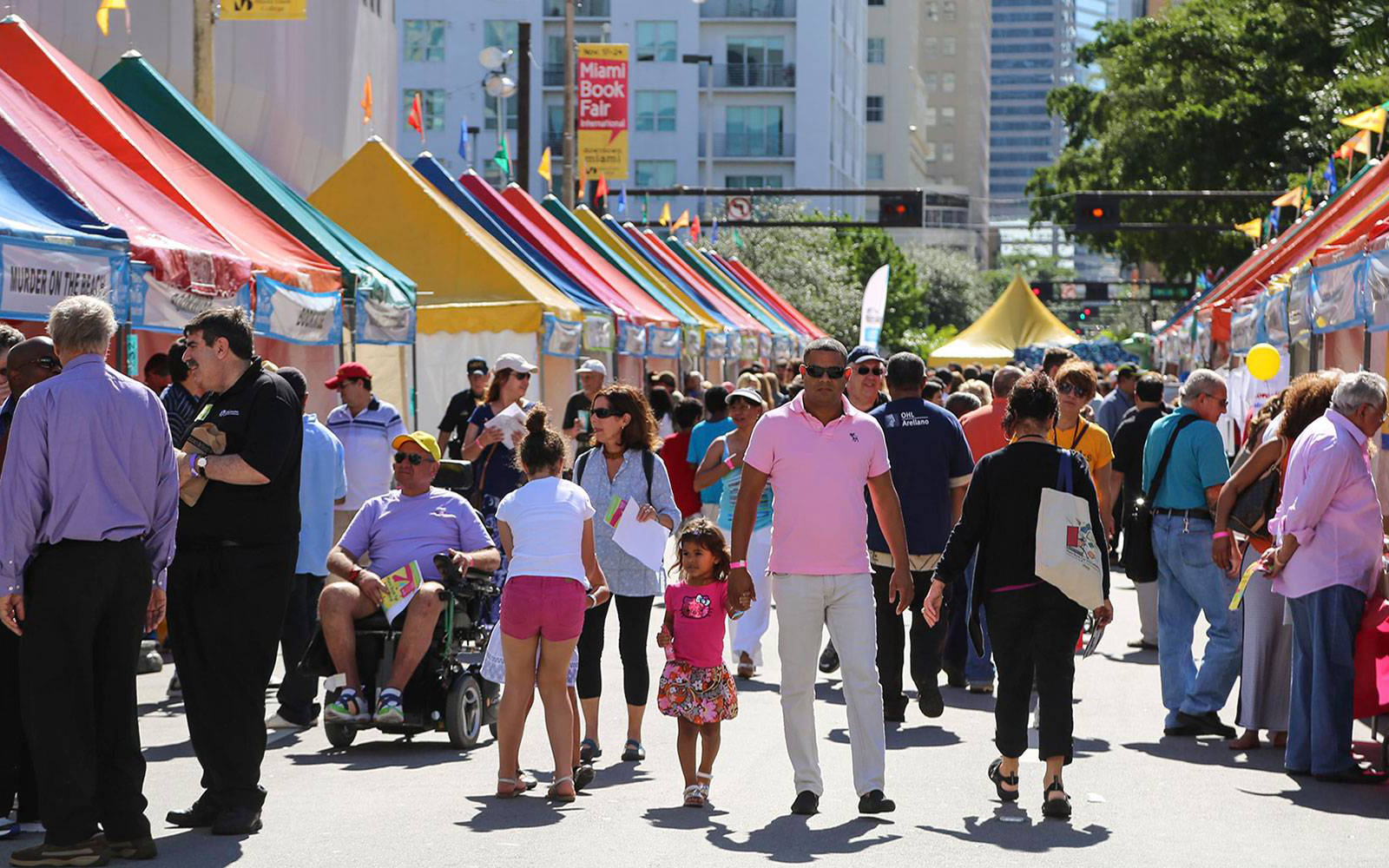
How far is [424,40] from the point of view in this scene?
91.6 m

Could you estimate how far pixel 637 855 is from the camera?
7.20 metres

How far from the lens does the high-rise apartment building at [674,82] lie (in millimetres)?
90562

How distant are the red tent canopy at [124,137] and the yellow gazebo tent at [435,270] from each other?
6.21m

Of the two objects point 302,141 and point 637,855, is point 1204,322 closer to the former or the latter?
point 302,141

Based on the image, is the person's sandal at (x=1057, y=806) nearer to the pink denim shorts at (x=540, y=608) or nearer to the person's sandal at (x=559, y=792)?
the person's sandal at (x=559, y=792)

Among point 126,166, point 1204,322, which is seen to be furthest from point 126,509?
point 1204,322

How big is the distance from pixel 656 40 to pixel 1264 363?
75.1 metres

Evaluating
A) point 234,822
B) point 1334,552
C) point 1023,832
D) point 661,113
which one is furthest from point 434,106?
point 1023,832

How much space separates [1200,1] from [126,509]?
1916 inches

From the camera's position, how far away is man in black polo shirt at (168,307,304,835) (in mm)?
7488

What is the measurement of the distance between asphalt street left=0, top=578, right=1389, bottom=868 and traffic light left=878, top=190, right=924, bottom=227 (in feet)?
105

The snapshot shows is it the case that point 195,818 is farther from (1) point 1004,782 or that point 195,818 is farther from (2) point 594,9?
(2) point 594,9

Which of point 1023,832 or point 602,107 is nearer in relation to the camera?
point 1023,832

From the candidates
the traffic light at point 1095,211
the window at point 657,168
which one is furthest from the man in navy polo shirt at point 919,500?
the window at point 657,168
